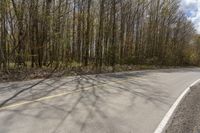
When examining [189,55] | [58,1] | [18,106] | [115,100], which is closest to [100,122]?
[18,106]

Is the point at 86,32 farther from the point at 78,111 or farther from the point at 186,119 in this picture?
the point at 186,119

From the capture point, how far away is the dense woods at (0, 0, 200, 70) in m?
24.2

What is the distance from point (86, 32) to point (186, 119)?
2478 cm

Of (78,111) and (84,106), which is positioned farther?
(84,106)

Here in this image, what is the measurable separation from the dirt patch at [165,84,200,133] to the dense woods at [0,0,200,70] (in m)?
13.0

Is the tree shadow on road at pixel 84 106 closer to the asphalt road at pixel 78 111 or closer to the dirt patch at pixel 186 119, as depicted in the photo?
the asphalt road at pixel 78 111

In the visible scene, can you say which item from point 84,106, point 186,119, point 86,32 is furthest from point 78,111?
point 86,32

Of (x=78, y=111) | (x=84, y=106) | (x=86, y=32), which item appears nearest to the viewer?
(x=78, y=111)

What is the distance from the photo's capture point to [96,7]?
118ft

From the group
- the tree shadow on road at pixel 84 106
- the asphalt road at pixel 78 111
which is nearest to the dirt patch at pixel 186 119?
the asphalt road at pixel 78 111

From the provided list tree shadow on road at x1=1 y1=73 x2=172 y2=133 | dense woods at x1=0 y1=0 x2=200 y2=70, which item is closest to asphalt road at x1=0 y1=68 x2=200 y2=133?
tree shadow on road at x1=1 y1=73 x2=172 y2=133

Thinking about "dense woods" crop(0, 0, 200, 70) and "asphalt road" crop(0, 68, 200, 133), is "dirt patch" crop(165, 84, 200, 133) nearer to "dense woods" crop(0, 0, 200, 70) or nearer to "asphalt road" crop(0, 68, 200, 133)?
"asphalt road" crop(0, 68, 200, 133)

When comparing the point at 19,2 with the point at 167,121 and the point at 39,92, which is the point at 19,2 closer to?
the point at 39,92

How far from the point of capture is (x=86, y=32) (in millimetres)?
32250
